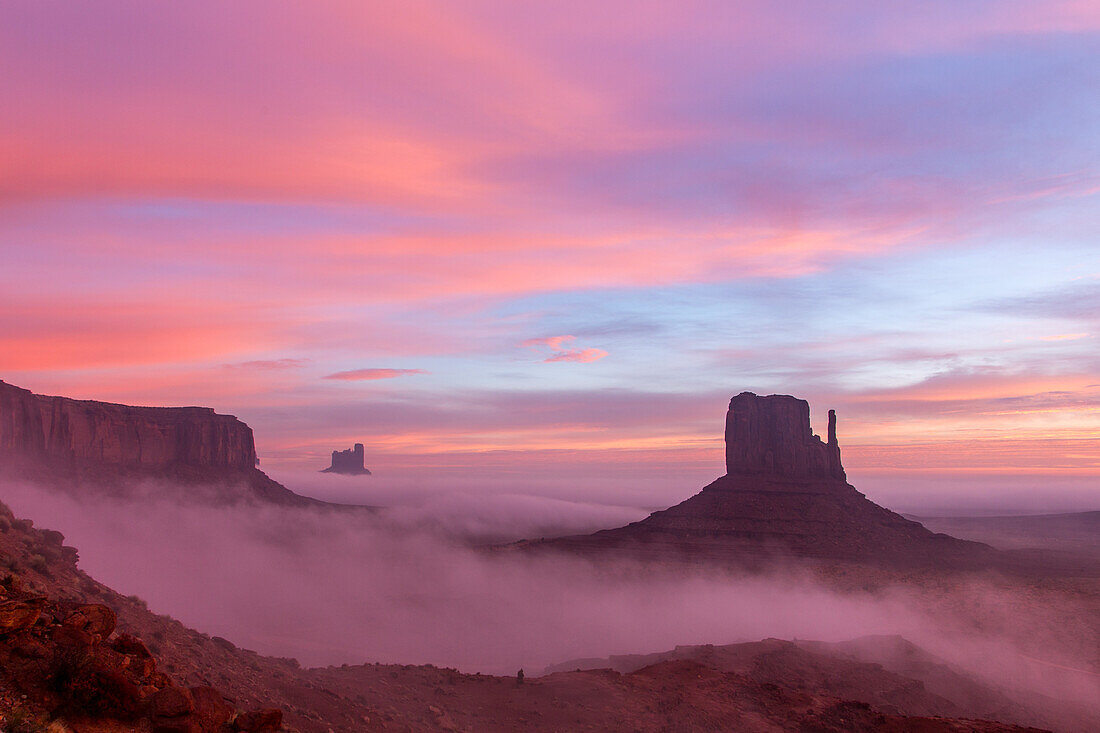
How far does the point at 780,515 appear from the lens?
467 feet

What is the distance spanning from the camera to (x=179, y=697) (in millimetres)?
14148

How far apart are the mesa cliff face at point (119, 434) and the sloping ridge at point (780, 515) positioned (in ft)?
305

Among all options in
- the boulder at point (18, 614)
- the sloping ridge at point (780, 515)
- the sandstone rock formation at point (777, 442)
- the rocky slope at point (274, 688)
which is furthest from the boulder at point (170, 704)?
the sandstone rock formation at point (777, 442)

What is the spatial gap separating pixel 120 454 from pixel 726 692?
159m

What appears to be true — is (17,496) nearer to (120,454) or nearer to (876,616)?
(120,454)

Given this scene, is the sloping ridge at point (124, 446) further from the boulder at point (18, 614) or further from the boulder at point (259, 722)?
the boulder at point (259, 722)

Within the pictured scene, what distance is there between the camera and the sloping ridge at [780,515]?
125312 mm

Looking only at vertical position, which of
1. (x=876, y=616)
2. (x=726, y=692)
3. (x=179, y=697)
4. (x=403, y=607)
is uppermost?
(x=179, y=697)

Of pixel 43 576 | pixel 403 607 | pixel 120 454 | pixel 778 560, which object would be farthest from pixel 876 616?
pixel 120 454

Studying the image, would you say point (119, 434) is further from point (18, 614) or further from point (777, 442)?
point (18, 614)

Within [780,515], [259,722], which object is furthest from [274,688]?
[780,515]

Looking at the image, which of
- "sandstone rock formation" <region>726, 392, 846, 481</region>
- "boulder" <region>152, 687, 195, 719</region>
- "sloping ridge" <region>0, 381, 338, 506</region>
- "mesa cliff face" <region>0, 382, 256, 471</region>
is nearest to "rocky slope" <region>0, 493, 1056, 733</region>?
"boulder" <region>152, 687, 195, 719</region>

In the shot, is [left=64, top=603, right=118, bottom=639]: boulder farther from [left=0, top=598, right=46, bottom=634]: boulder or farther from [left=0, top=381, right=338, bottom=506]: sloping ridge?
[left=0, top=381, right=338, bottom=506]: sloping ridge

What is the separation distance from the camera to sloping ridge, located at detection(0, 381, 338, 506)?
463ft
